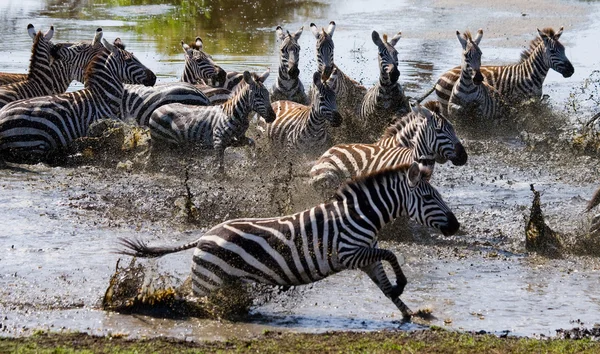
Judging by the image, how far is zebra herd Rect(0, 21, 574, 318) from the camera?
27.8 ft

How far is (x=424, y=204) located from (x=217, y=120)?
18.4 ft

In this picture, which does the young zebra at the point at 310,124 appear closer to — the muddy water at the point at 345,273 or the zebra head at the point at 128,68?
the muddy water at the point at 345,273

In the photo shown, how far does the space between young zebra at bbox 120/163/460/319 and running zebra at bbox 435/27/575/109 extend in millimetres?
9648

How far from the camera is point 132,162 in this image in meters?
14.5

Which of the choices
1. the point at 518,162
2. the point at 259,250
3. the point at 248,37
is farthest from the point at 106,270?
the point at 248,37

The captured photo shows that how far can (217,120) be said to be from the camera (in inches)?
556

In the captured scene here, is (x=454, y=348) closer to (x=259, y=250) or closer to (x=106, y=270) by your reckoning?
(x=259, y=250)

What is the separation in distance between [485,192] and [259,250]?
17.9 ft

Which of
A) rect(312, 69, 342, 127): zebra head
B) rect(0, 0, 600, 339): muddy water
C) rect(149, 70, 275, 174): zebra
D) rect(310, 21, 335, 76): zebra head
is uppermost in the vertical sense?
rect(310, 21, 335, 76): zebra head

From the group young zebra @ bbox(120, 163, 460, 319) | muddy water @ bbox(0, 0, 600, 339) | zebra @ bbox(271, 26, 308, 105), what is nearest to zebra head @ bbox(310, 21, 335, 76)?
zebra @ bbox(271, 26, 308, 105)

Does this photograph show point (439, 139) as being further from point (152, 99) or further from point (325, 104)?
point (152, 99)

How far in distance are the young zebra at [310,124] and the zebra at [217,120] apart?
1.56 feet

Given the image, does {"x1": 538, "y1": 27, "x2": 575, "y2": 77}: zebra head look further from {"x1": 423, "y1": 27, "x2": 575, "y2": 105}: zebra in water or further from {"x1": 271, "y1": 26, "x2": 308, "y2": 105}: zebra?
{"x1": 271, "y1": 26, "x2": 308, "y2": 105}: zebra

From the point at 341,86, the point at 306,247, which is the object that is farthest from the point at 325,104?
the point at 306,247
